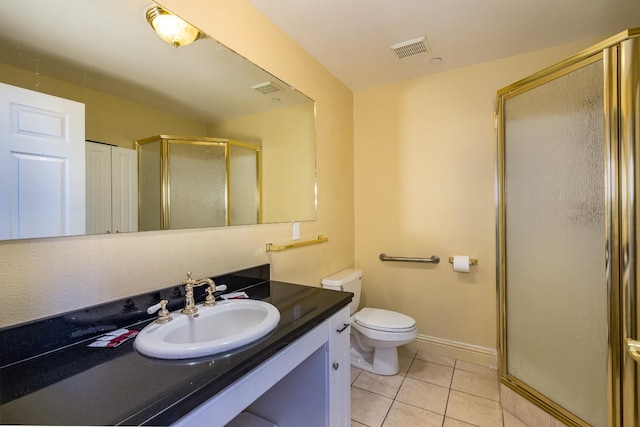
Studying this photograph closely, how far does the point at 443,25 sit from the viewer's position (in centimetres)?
172

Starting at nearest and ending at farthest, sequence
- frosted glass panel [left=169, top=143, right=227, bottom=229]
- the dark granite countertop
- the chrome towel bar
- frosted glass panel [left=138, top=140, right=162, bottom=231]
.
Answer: the dark granite countertop
frosted glass panel [left=138, top=140, right=162, bottom=231]
frosted glass panel [left=169, top=143, right=227, bottom=229]
the chrome towel bar

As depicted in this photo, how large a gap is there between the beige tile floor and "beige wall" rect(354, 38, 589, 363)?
0.71 ft

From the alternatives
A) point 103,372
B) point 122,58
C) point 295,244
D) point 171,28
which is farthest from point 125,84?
point 295,244

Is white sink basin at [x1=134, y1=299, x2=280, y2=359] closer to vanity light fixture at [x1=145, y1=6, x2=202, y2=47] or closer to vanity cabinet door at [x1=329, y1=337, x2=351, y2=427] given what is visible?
vanity cabinet door at [x1=329, y1=337, x2=351, y2=427]

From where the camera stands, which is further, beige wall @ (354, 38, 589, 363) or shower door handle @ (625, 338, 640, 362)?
beige wall @ (354, 38, 589, 363)

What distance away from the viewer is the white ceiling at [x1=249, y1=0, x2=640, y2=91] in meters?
1.55

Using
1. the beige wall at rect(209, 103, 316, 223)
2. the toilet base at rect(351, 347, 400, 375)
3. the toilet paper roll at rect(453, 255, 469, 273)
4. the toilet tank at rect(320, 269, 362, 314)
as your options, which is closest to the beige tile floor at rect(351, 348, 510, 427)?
the toilet base at rect(351, 347, 400, 375)


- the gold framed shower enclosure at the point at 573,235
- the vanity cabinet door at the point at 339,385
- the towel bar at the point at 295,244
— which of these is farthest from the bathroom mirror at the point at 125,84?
the gold framed shower enclosure at the point at 573,235

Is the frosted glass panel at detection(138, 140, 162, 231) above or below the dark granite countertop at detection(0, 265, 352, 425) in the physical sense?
above

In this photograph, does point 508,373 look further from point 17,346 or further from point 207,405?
point 17,346

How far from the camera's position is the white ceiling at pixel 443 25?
155 cm

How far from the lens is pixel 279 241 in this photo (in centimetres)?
173

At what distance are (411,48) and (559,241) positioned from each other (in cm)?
153

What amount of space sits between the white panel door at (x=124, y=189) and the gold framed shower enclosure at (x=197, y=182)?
0.02 metres
